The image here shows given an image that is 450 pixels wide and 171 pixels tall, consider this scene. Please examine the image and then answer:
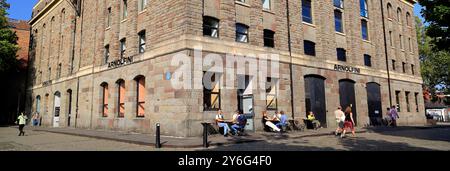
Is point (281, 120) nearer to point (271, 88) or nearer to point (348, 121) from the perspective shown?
point (271, 88)

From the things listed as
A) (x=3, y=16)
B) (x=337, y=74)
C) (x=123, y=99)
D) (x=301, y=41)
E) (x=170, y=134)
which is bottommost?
(x=170, y=134)

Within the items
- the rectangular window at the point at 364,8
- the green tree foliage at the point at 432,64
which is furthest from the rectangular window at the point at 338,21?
the green tree foliage at the point at 432,64

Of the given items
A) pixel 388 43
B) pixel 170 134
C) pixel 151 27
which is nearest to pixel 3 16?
pixel 151 27

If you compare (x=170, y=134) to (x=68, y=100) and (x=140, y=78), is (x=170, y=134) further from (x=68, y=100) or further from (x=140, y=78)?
(x=68, y=100)

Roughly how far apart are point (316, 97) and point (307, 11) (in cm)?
625

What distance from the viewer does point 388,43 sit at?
27781 millimetres

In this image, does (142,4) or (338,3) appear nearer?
(142,4)

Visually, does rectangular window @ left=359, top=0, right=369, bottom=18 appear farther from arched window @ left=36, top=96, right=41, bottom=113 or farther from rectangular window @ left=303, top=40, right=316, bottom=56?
arched window @ left=36, top=96, right=41, bottom=113

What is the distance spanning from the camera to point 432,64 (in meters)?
42.1

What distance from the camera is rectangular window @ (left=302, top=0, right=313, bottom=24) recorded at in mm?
21594

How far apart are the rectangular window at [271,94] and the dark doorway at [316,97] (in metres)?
2.99

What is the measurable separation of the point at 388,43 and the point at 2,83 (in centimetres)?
4326

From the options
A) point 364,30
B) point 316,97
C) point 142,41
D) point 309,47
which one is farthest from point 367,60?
point 142,41

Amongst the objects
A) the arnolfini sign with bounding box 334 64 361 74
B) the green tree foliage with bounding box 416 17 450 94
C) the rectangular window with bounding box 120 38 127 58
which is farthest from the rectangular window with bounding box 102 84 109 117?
the green tree foliage with bounding box 416 17 450 94
